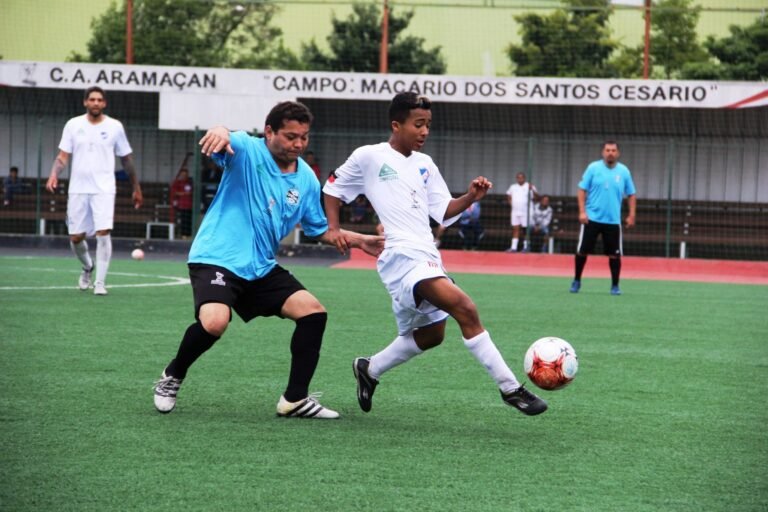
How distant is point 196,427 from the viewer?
5734 millimetres

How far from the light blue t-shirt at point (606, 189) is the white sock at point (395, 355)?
9.60 m

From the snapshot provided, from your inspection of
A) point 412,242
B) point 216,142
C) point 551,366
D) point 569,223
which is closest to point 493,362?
point 551,366

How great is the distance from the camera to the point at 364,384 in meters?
6.41

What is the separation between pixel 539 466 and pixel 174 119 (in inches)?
802

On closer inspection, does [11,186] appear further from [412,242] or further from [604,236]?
[412,242]

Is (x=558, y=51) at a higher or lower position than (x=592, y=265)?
higher

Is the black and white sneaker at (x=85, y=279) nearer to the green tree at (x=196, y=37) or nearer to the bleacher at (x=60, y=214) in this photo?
the bleacher at (x=60, y=214)

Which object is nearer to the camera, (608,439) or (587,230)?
(608,439)

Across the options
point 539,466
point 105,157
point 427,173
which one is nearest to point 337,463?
point 539,466

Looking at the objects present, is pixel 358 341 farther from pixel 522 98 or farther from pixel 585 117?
pixel 585 117

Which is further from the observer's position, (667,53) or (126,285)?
(667,53)

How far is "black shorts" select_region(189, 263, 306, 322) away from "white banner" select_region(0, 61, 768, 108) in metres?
18.0

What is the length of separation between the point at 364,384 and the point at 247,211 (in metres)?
1.11

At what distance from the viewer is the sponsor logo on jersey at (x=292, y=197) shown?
629cm
